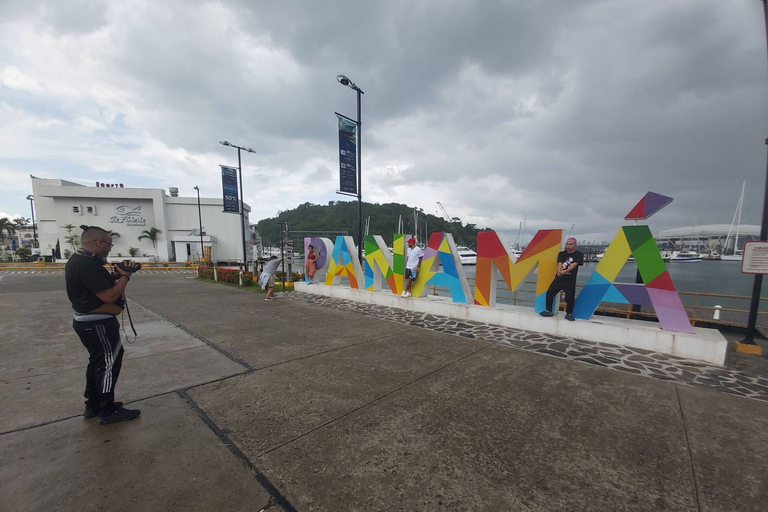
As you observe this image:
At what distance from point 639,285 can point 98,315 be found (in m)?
7.91

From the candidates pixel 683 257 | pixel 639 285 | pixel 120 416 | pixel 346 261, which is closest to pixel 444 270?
pixel 346 261

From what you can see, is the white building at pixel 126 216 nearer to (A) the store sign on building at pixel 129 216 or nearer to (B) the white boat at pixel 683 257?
(A) the store sign on building at pixel 129 216

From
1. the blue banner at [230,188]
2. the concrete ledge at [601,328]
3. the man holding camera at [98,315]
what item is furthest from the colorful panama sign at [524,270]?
the blue banner at [230,188]

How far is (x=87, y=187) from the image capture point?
121 feet

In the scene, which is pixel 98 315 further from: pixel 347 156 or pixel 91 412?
pixel 347 156

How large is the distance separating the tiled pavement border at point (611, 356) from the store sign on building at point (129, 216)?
43.8 meters

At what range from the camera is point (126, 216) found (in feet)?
125

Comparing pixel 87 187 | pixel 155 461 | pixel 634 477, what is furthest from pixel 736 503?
pixel 87 187

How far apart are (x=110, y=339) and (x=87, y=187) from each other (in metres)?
48.0

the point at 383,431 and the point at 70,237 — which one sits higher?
the point at 70,237

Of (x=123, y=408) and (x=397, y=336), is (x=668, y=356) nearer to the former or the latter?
(x=397, y=336)

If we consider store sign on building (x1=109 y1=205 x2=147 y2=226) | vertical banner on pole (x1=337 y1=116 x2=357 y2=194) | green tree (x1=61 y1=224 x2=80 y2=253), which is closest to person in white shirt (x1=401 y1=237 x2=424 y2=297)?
vertical banner on pole (x1=337 y1=116 x2=357 y2=194)

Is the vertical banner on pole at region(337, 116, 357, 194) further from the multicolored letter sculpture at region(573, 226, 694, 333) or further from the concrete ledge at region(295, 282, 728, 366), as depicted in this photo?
the multicolored letter sculpture at region(573, 226, 694, 333)

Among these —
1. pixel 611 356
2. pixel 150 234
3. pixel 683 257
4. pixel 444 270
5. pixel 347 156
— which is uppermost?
pixel 347 156
